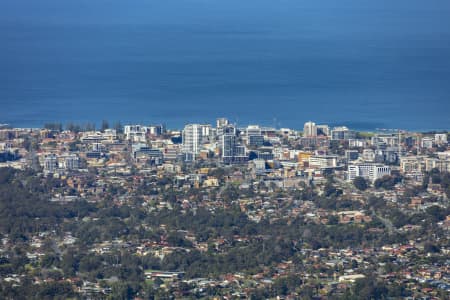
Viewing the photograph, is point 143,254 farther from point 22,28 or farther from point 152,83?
point 22,28

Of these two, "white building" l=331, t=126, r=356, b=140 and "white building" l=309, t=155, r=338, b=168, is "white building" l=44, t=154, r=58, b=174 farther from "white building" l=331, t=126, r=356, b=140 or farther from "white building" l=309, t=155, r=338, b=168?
"white building" l=331, t=126, r=356, b=140

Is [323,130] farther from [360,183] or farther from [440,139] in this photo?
[360,183]

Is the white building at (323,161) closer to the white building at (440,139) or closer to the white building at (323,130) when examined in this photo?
the white building at (440,139)

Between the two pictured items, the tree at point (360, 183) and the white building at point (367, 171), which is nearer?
the tree at point (360, 183)

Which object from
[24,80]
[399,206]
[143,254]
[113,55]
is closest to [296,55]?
[113,55]

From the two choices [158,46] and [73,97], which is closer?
[73,97]

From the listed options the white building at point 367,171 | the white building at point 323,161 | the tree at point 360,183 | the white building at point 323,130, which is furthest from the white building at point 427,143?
the tree at point 360,183

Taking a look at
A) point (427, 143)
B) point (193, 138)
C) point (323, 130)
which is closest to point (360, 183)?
point (427, 143)
